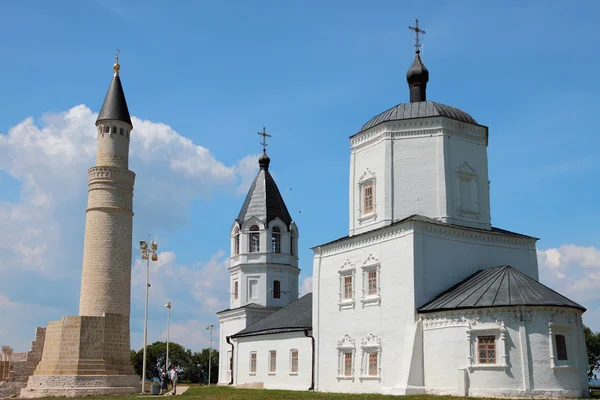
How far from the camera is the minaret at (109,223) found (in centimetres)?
3284

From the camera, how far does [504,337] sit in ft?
68.3

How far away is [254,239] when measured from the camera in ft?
140

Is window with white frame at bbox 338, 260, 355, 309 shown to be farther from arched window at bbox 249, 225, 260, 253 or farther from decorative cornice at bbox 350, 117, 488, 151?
arched window at bbox 249, 225, 260, 253

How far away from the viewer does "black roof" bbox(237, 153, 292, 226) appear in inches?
1690

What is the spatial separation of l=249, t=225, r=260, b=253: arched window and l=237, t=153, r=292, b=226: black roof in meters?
0.78

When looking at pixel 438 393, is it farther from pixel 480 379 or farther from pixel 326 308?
pixel 326 308

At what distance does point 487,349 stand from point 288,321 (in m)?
14.3

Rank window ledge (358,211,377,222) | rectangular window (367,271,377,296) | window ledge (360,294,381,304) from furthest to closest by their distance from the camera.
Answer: window ledge (358,211,377,222) < rectangular window (367,271,377,296) < window ledge (360,294,381,304)

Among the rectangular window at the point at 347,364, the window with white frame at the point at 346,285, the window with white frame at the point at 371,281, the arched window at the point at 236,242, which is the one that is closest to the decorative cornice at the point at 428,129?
the window with white frame at the point at 371,281

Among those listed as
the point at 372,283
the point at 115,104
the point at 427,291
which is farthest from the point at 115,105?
the point at 427,291

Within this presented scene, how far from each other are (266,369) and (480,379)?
15.2 metres

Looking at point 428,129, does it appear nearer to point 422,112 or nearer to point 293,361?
point 422,112

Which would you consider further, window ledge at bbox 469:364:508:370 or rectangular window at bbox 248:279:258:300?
rectangular window at bbox 248:279:258:300

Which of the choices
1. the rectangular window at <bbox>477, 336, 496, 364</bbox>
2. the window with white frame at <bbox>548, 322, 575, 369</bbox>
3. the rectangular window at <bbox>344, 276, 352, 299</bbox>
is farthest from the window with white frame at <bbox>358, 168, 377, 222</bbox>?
the window with white frame at <bbox>548, 322, 575, 369</bbox>
